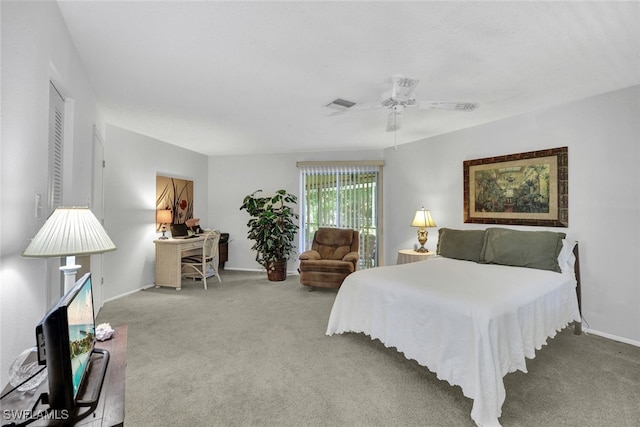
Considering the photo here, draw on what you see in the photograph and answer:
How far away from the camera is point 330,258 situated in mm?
4895

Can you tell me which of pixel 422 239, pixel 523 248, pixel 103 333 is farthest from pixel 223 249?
pixel 523 248

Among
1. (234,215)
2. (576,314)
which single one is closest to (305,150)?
(234,215)

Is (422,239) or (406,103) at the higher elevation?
(406,103)

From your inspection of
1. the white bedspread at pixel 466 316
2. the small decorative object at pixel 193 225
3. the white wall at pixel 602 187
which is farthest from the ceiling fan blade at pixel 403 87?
the small decorative object at pixel 193 225

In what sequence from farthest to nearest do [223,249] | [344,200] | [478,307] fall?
[223,249], [344,200], [478,307]

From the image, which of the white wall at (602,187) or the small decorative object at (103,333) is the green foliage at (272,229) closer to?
the white wall at (602,187)

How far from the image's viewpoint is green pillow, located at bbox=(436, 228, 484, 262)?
11.7ft

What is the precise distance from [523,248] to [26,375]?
3824 millimetres

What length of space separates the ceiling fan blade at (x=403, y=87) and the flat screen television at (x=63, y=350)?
7.71 ft

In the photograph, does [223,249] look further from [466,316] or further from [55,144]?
[466,316]

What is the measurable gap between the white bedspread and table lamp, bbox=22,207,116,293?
2.00m

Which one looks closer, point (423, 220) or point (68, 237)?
point (68, 237)

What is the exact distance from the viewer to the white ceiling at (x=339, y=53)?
1782 mm

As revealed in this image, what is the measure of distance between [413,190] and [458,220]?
92cm
